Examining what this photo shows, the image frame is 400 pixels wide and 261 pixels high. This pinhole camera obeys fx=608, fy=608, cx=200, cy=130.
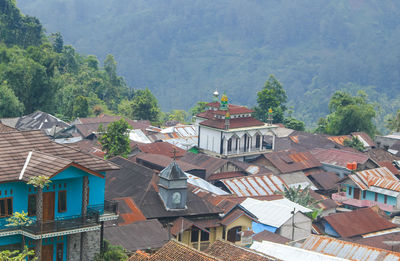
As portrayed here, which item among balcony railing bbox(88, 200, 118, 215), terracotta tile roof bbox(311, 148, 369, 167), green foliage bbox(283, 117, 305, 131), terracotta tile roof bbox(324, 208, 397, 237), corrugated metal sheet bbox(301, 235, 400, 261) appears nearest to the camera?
balcony railing bbox(88, 200, 118, 215)

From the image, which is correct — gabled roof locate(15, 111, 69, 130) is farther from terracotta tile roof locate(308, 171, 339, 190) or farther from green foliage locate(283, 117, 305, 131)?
green foliage locate(283, 117, 305, 131)

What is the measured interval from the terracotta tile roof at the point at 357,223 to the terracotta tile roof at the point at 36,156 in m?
20.4

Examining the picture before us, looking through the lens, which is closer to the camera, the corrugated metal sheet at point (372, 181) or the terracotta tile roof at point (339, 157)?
the corrugated metal sheet at point (372, 181)

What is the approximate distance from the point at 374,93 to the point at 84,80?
12195 centimetres

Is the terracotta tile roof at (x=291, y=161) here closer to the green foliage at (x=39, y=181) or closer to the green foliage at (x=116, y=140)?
the green foliage at (x=116, y=140)

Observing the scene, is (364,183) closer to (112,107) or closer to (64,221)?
(64,221)

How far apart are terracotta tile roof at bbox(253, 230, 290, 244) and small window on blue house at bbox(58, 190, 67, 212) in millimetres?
13461

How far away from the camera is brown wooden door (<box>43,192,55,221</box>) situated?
63.7 ft

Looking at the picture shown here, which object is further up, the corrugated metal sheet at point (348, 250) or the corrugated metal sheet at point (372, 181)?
the corrugated metal sheet at point (348, 250)

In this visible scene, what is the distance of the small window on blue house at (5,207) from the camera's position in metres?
18.8

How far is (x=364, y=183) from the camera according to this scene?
49.6 metres

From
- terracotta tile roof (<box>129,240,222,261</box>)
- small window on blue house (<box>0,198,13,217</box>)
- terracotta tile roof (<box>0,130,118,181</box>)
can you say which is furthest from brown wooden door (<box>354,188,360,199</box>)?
small window on blue house (<box>0,198,13,217</box>)

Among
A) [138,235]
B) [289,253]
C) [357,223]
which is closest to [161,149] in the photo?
[357,223]

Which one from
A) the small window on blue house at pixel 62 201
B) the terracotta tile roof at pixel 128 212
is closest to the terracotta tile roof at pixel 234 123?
the terracotta tile roof at pixel 128 212
